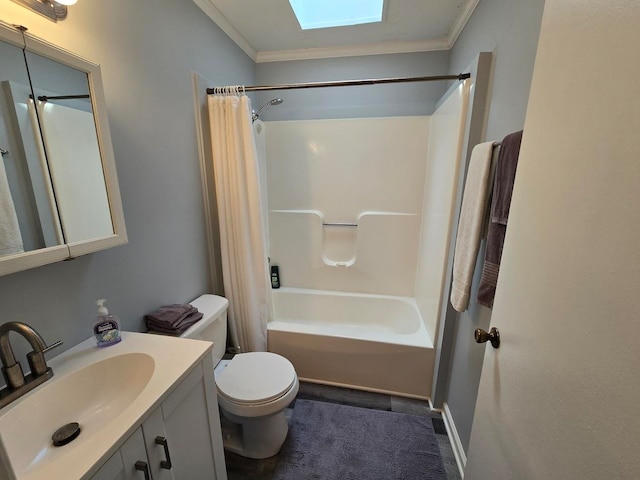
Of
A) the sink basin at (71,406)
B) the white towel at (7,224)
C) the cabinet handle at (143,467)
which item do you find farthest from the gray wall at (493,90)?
the white towel at (7,224)

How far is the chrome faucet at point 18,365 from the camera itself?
71 centimetres

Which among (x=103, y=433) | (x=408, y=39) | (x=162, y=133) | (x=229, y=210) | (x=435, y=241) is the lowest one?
(x=103, y=433)

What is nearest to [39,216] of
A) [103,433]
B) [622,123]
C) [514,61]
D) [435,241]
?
[103,433]

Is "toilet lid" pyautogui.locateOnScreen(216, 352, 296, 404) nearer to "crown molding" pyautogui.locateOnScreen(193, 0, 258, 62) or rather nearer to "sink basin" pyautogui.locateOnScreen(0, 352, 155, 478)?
"sink basin" pyautogui.locateOnScreen(0, 352, 155, 478)

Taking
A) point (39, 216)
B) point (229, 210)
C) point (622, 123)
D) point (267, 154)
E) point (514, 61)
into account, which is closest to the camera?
point (622, 123)

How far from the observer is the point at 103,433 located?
0.64 metres

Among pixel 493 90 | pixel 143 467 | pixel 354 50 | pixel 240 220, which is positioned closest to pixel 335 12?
pixel 354 50

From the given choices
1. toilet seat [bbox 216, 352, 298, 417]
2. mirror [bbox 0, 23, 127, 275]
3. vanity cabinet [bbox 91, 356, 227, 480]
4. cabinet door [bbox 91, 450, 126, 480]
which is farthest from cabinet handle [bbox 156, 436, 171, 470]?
mirror [bbox 0, 23, 127, 275]

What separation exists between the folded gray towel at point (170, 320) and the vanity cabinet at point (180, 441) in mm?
349

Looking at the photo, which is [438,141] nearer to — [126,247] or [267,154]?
[267,154]

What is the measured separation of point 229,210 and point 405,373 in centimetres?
166

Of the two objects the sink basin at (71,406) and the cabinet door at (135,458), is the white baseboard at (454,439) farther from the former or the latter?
the sink basin at (71,406)

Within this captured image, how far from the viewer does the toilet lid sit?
1.30 m

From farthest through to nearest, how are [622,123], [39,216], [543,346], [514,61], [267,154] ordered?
[267,154], [514,61], [39,216], [543,346], [622,123]
